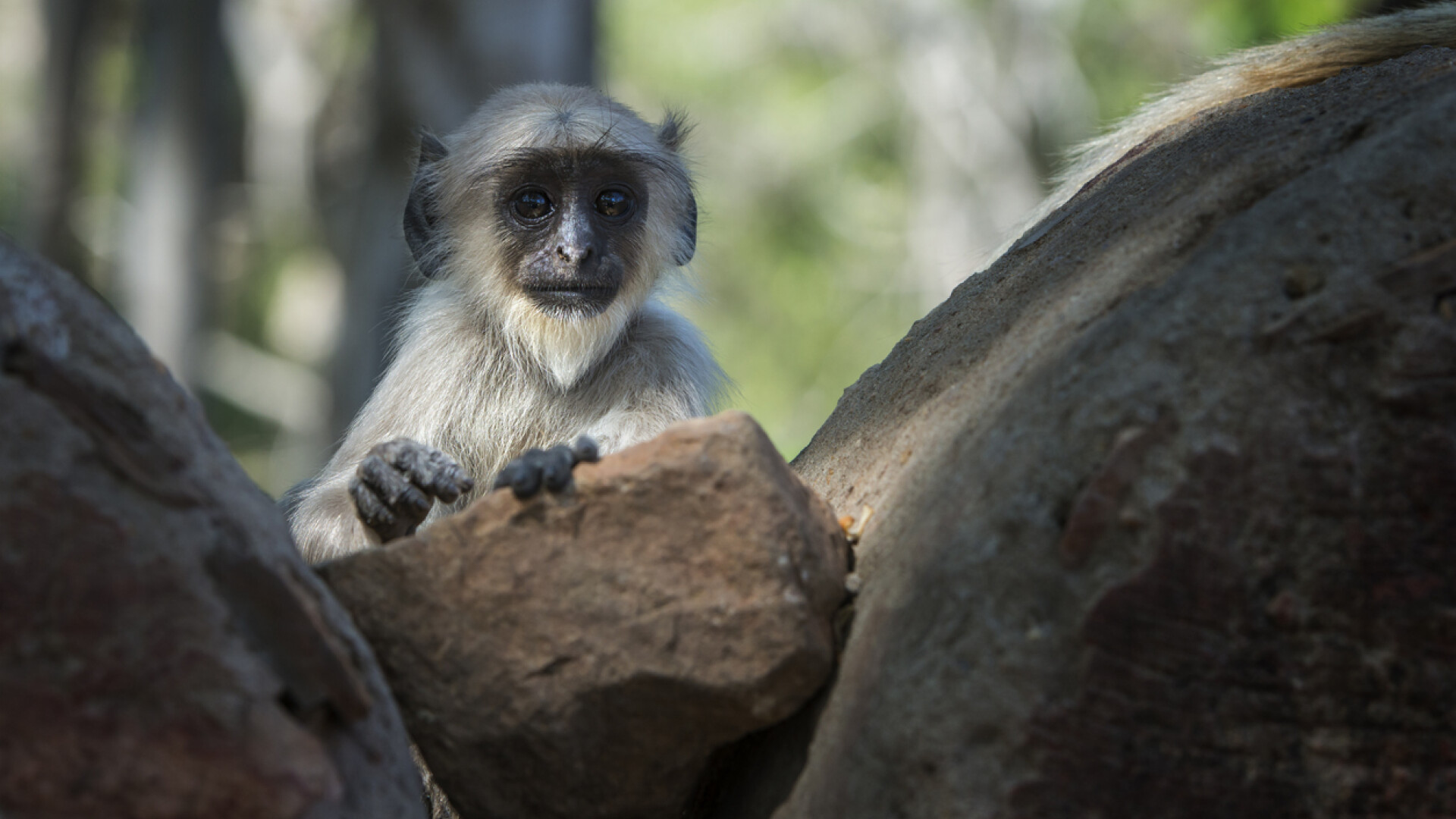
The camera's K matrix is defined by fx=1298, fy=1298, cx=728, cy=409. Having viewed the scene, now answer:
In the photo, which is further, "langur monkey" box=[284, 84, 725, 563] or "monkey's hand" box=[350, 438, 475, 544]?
"langur monkey" box=[284, 84, 725, 563]

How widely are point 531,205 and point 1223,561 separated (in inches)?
141

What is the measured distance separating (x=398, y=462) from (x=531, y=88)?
8.63 ft

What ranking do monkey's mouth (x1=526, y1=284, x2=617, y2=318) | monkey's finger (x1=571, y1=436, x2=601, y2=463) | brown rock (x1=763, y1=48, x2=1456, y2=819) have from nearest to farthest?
brown rock (x1=763, y1=48, x2=1456, y2=819), monkey's finger (x1=571, y1=436, x2=601, y2=463), monkey's mouth (x1=526, y1=284, x2=617, y2=318)

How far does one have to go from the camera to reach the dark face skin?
5.04 meters

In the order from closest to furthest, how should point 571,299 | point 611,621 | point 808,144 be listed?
1. point 611,621
2. point 571,299
3. point 808,144

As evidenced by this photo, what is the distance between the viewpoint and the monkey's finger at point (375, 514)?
378cm

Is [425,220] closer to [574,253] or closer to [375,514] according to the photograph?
[574,253]

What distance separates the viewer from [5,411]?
2271mm

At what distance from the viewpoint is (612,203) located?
540 cm

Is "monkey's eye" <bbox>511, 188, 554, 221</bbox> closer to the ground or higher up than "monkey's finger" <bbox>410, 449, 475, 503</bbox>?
higher up

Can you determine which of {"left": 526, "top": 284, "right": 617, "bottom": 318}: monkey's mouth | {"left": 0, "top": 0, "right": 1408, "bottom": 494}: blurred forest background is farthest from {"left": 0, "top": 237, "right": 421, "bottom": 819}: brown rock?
{"left": 0, "top": 0, "right": 1408, "bottom": 494}: blurred forest background

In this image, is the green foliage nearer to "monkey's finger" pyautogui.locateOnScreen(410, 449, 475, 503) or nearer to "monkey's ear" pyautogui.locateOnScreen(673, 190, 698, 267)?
"monkey's ear" pyautogui.locateOnScreen(673, 190, 698, 267)

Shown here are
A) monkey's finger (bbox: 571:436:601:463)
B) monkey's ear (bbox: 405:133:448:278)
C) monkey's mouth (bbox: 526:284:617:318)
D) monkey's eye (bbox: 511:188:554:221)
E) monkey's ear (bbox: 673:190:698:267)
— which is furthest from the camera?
monkey's ear (bbox: 673:190:698:267)

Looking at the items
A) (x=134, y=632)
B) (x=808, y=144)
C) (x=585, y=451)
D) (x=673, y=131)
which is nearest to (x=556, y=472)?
(x=585, y=451)
